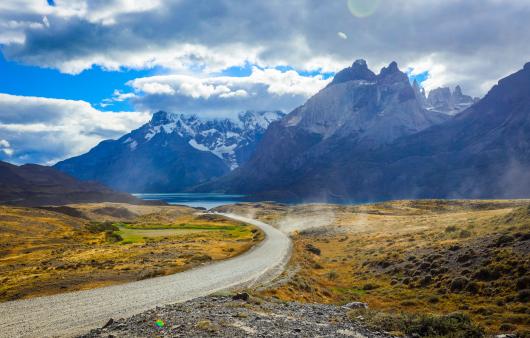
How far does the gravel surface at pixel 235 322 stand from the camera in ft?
57.4

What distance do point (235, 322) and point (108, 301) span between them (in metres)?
11.7

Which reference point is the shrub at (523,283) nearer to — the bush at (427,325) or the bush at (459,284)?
the bush at (459,284)

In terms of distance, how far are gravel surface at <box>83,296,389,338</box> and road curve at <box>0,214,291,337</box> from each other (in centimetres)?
299

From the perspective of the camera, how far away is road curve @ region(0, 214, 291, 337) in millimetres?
20828

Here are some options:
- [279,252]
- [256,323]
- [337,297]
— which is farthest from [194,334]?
[279,252]

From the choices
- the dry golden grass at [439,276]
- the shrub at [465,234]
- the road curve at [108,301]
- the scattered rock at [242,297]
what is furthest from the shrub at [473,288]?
the scattered rock at [242,297]

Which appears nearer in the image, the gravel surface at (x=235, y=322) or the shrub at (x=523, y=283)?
the gravel surface at (x=235, y=322)

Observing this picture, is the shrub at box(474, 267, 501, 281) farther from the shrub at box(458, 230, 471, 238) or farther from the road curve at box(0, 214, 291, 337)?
the road curve at box(0, 214, 291, 337)

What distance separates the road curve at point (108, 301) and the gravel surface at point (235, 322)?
2989 millimetres

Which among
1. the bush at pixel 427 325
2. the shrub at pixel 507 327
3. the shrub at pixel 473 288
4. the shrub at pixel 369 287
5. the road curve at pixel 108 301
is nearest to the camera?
the bush at pixel 427 325

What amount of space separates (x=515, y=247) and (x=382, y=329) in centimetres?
2028

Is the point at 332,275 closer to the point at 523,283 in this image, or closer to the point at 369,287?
the point at 369,287

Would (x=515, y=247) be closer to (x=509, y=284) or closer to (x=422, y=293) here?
(x=509, y=284)

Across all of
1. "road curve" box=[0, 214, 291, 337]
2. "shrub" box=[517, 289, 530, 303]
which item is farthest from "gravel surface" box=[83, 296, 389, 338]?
"shrub" box=[517, 289, 530, 303]
